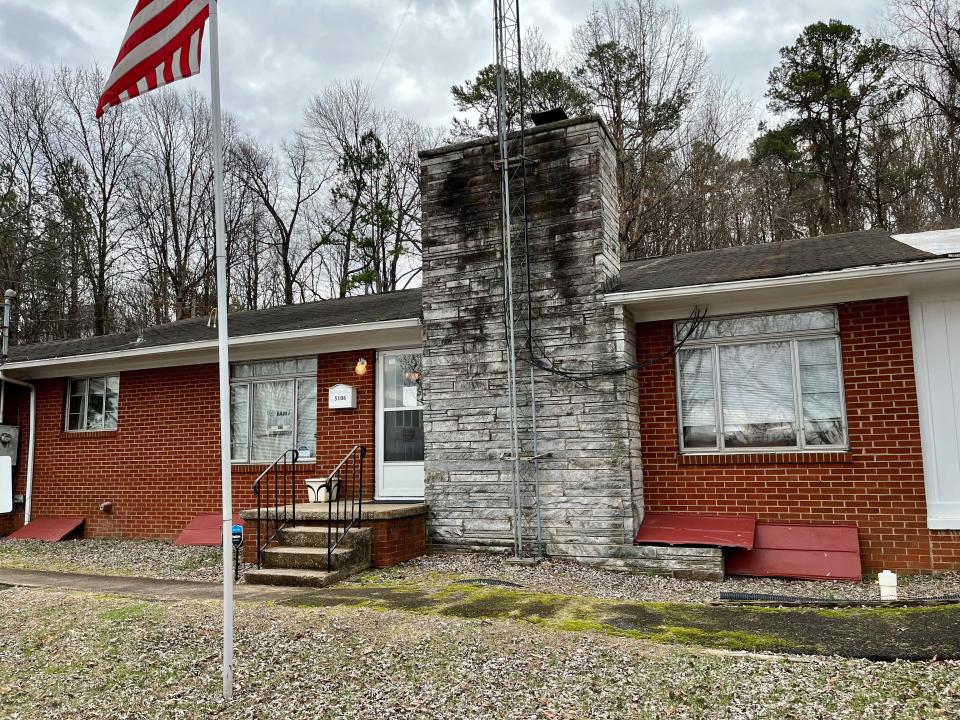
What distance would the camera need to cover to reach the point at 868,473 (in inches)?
286

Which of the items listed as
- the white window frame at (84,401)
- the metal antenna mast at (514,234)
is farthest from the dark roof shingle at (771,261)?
the white window frame at (84,401)

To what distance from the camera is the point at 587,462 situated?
786 cm

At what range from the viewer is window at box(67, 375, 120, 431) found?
11625mm

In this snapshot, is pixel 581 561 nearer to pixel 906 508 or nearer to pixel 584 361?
pixel 584 361

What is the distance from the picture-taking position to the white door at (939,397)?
7027 millimetres

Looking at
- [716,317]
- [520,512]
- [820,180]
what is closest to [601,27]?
[820,180]

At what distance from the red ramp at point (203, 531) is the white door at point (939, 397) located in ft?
26.3

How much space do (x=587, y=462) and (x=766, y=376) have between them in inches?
79.6

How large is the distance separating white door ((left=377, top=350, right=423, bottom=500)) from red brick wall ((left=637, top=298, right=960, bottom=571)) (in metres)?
3.39

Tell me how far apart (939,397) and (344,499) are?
6008mm

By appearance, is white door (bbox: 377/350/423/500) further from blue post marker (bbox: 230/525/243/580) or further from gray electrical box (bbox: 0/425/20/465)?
gray electrical box (bbox: 0/425/20/465)

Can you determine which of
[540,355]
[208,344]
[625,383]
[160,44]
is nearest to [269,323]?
[208,344]

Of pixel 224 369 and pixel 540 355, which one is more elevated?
pixel 540 355

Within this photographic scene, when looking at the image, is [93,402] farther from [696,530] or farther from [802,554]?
[802,554]
